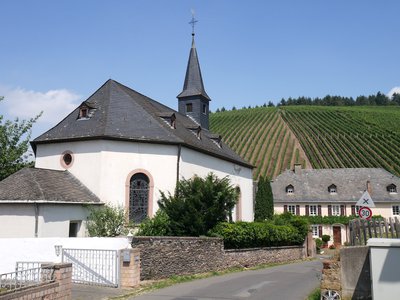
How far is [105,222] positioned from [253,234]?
8356 mm

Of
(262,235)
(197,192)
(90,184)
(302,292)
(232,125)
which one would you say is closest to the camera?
(302,292)

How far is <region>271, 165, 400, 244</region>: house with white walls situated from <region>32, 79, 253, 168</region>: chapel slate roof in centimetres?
2698

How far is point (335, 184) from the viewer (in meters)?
51.0

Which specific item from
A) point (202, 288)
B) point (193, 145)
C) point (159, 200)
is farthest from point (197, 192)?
point (202, 288)

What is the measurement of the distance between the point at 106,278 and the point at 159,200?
843cm

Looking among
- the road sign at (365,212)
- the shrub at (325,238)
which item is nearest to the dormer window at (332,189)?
the shrub at (325,238)

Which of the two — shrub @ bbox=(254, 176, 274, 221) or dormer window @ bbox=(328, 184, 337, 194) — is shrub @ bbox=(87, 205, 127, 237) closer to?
shrub @ bbox=(254, 176, 274, 221)

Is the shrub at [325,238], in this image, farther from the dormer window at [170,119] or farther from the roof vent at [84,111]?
the roof vent at [84,111]

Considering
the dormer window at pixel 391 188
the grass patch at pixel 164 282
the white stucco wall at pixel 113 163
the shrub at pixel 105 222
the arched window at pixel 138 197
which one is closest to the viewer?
the grass patch at pixel 164 282

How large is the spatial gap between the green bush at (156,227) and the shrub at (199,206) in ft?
0.66

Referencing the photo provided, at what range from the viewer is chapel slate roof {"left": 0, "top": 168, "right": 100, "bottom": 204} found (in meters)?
18.0

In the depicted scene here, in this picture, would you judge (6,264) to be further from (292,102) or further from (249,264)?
(292,102)

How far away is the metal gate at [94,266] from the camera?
14008mm

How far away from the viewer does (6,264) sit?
15016mm
